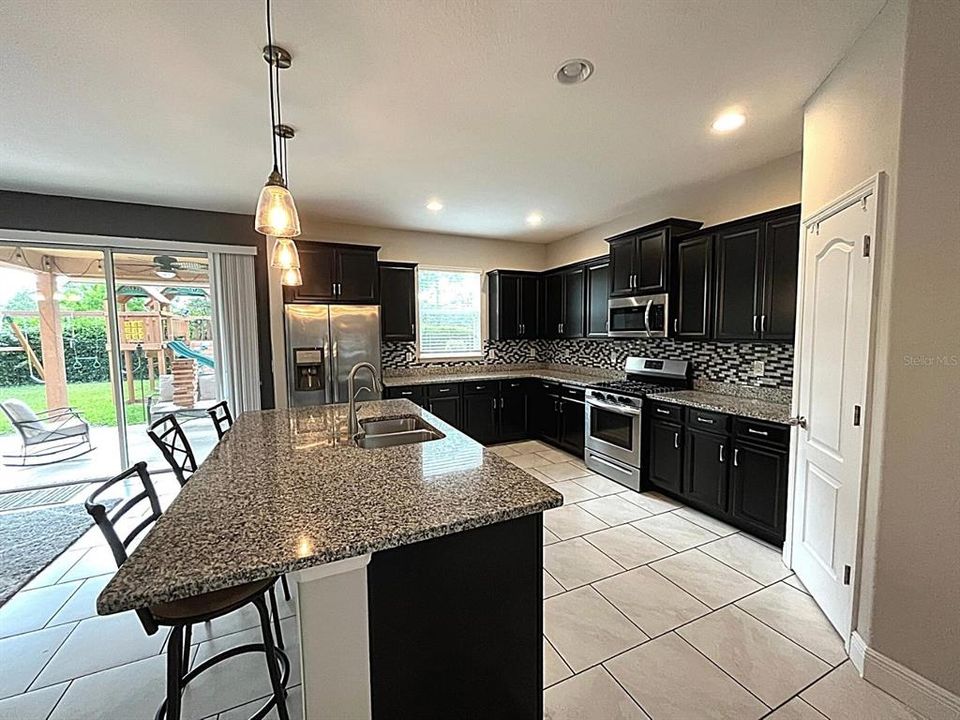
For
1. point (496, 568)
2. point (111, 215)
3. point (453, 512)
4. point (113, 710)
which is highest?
point (111, 215)

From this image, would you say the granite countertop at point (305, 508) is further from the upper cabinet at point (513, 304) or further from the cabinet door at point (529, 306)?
the cabinet door at point (529, 306)

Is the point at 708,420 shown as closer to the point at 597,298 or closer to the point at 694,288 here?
the point at 694,288

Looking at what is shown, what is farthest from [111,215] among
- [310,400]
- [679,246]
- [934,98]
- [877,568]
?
[877,568]

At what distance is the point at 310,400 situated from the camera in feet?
14.2

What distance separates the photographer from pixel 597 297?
475 centimetres

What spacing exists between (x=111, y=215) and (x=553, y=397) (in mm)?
4914

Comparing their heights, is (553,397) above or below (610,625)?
above

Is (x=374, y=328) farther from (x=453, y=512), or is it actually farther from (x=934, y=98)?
(x=934, y=98)

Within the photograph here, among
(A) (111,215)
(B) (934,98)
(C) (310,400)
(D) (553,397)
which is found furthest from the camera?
Answer: (D) (553,397)

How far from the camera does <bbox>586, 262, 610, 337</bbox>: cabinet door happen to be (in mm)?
4598

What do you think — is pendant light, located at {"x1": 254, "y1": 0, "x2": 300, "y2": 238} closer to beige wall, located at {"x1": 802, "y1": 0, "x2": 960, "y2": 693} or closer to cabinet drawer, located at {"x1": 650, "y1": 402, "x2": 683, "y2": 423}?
beige wall, located at {"x1": 802, "y1": 0, "x2": 960, "y2": 693}

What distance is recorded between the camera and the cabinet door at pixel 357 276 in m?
4.45

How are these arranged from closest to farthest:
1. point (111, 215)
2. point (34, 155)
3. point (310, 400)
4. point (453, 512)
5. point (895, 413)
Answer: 1. point (453, 512)
2. point (895, 413)
3. point (34, 155)
4. point (111, 215)
5. point (310, 400)

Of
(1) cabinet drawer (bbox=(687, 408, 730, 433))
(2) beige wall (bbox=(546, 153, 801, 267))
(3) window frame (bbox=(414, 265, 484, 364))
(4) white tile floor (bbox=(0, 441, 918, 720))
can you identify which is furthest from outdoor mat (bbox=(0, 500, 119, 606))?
(2) beige wall (bbox=(546, 153, 801, 267))
